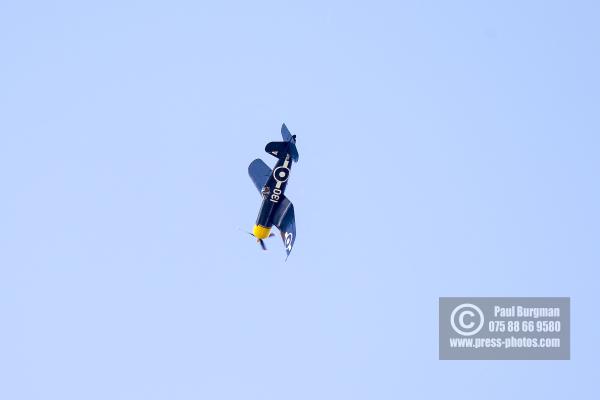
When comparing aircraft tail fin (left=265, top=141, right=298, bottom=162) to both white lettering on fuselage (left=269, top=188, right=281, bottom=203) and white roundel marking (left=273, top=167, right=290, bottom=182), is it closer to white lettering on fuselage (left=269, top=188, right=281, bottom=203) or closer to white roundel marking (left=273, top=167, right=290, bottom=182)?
white roundel marking (left=273, top=167, right=290, bottom=182)

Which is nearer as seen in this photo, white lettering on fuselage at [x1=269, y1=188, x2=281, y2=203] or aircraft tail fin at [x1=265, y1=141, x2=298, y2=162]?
aircraft tail fin at [x1=265, y1=141, x2=298, y2=162]

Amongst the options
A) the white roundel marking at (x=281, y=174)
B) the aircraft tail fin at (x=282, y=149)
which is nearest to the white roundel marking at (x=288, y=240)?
the white roundel marking at (x=281, y=174)

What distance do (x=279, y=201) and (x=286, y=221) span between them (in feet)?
3.55

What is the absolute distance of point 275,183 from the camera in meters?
86.3

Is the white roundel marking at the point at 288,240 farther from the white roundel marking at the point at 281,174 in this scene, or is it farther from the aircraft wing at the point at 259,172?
the aircraft wing at the point at 259,172

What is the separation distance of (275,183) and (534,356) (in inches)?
612

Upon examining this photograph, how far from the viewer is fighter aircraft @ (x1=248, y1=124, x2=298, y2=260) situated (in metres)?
85.9

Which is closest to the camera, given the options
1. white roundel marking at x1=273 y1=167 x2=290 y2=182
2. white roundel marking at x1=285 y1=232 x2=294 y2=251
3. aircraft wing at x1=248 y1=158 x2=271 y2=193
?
white roundel marking at x1=285 y1=232 x2=294 y2=251

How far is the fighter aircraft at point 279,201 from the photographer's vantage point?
85.9 meters

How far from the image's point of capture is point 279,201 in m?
86.4

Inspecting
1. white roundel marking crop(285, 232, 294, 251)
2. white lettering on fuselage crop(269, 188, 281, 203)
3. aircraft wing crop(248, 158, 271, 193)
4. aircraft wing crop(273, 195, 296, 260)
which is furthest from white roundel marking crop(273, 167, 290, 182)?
white roundel marking crop(285, 232, 294, 251)

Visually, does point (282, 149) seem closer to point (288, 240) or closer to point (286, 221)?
point (286, 221)

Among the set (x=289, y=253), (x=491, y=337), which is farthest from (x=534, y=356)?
(x=289, y=253)

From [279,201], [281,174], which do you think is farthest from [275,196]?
[281,174]
